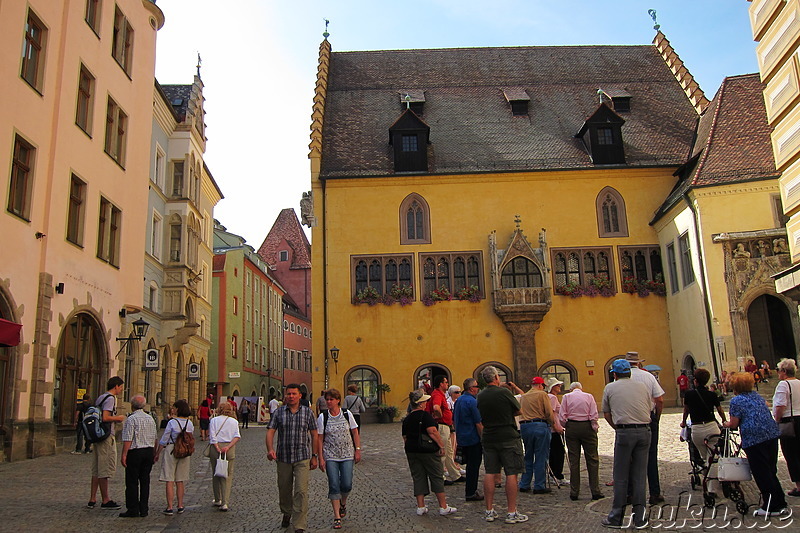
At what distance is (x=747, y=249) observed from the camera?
26172 millimetres

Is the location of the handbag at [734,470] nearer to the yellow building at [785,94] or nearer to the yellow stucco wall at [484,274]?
the yellow building at [785,94]

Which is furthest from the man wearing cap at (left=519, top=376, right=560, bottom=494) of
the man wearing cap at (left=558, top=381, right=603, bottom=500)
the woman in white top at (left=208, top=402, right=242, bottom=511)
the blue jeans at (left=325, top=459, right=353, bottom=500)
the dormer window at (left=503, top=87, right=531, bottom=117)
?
the dormer window at (left=503, top=87, right=531, bottom=117)

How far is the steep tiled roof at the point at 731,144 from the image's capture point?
87.3 ft

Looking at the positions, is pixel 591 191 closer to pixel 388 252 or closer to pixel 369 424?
pixel 388 252

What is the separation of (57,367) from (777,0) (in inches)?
654

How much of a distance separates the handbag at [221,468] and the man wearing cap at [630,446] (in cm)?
499

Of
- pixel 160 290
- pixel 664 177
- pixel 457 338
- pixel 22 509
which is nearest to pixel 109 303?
pixel 160 290

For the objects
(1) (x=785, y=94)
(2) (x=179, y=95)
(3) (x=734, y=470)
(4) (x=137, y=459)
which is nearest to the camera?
(3) (x=734, y=470)

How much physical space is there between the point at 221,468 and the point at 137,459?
43.5 inches

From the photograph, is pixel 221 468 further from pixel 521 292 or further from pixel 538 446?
pixel 521 292

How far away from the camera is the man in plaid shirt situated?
27.5 feet

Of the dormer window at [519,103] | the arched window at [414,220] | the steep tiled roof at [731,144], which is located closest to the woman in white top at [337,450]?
the steep tiled roof at [731,144]

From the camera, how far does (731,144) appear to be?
2786 centimetres

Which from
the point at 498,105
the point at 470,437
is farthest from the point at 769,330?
the point at 470,437
